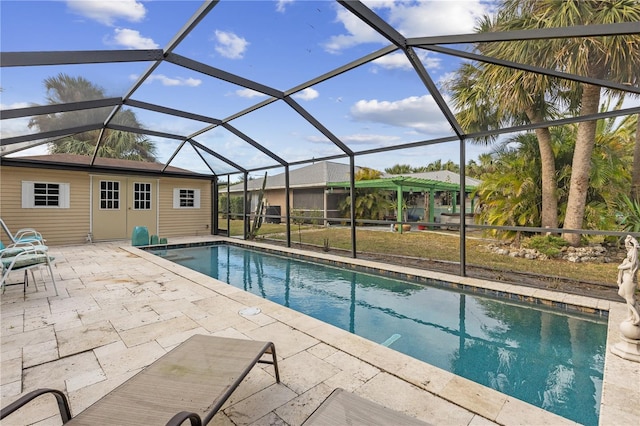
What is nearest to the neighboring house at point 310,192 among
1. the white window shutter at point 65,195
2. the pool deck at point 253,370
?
the white window shutter at point 65,195

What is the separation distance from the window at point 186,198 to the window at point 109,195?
1.93 metres

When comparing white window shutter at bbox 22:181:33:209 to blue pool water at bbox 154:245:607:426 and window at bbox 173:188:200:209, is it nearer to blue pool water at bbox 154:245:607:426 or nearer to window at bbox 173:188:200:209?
window at bbox 173:188:200:209

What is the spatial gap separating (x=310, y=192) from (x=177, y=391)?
1663 cm

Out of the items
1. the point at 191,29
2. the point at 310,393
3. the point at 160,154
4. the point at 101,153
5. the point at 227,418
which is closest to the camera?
the point at 227,418

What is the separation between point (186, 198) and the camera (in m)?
12.8

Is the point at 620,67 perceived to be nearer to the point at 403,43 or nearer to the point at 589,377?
the point at 403,43

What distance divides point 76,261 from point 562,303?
950 centimetres

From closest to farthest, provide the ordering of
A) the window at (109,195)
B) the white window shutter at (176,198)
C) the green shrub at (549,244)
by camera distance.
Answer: the green shrub at (549,244)
the window at (109,195)
the white window shutter at (176,198)

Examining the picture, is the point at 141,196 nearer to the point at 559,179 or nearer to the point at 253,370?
the point at 253,370

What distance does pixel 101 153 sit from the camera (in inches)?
733

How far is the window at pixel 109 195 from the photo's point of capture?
35.5 ft

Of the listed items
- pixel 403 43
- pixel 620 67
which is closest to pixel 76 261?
pixel 403 43

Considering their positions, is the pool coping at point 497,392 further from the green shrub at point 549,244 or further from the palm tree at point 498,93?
the palm tree at point 498,93

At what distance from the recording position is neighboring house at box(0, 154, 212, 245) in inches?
368
